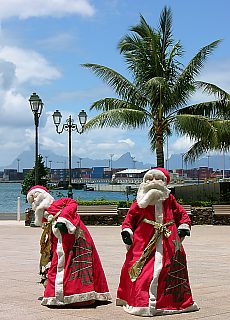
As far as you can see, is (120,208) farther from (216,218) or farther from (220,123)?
(220,123)

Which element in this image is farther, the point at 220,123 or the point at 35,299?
the point at 220,123

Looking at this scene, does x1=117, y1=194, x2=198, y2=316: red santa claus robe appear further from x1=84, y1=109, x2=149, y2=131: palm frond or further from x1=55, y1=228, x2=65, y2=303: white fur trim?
x1=84, y1=109, x2=149, y2=131: palm frond

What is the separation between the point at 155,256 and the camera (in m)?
7.29

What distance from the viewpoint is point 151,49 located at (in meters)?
23.7

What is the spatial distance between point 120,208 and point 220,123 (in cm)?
476

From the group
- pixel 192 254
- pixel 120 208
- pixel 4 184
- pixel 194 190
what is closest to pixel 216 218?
pixel 120 208

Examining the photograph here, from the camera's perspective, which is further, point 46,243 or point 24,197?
point 24,197

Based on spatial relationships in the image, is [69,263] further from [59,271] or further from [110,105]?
[110,105]

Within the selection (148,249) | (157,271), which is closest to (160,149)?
(148,249)

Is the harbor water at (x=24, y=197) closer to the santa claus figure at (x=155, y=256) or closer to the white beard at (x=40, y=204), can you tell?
the white beard at (x=40, y=204)

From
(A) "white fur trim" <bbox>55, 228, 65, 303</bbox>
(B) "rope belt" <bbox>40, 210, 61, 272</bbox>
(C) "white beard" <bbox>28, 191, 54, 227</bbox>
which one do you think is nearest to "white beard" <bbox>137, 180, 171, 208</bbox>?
(A) "white fur trim" <bbox>55, 228, 65, 303</bbox>

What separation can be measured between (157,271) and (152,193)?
90 cm

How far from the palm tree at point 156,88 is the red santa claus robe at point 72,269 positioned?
15.2 m

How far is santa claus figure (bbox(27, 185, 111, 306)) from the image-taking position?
7492 mm
